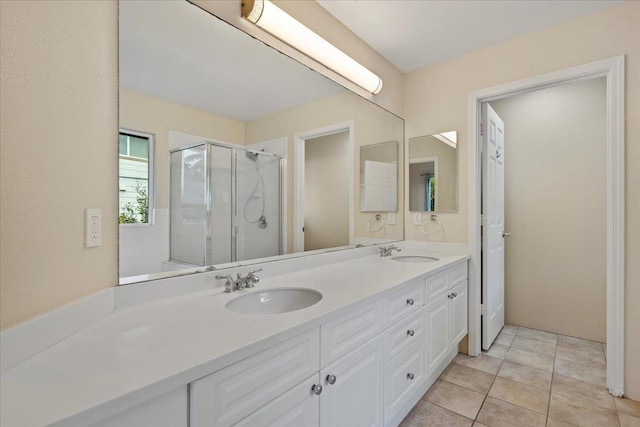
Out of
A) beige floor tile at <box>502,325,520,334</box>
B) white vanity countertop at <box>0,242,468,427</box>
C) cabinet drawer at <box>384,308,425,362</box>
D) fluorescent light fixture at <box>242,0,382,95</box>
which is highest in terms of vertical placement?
Answer: fluorescent light fixture at <box>242,0,382,95</box>

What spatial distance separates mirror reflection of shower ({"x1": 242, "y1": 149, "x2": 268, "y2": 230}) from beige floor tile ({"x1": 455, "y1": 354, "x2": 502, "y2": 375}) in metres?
1.85

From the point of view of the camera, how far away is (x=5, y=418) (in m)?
0.47

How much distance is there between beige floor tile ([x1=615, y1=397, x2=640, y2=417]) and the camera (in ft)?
5.51

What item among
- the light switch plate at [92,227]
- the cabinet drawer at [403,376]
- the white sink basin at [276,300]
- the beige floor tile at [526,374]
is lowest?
the beige floor tile at [526,374]

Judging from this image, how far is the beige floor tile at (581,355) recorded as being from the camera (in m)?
2.24

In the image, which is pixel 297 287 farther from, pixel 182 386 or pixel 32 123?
pixel 32 123

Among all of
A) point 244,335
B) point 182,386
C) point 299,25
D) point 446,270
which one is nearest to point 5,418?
point 182,386

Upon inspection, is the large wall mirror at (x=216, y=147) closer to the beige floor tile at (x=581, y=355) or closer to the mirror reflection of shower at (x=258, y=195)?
the mirror reflection of shower at (x=258, y=195)

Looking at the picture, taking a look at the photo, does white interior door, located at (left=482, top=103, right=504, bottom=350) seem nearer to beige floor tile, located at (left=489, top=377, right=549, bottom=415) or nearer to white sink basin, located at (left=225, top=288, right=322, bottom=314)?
beige floor tile, located at (left=489, top=377, right=549, bottom=415)

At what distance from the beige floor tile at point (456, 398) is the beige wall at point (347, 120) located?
1099 millimetres

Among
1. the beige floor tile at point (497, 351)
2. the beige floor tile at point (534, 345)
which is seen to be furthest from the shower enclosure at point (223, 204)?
the beige floor tile at point (534, 345)

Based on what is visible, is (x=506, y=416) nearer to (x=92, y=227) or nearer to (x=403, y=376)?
(x=403, y=376)

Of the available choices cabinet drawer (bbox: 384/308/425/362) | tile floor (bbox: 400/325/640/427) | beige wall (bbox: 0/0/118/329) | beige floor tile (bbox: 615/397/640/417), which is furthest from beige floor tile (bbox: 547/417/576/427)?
beige wall (bbox: 0/0/118/329)

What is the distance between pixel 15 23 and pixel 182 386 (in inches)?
35.5
